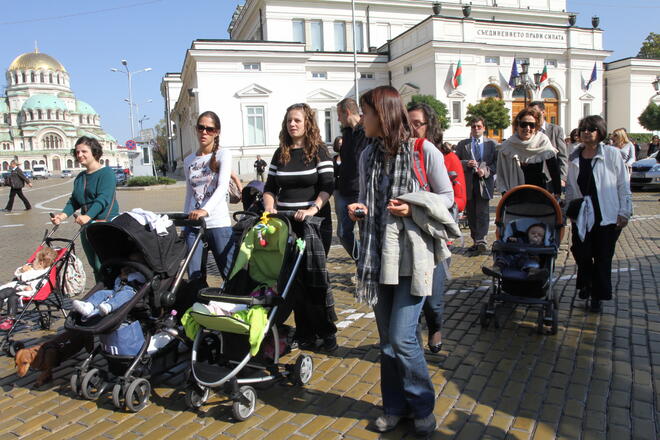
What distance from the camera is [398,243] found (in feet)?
9.50

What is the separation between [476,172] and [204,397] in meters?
5.76

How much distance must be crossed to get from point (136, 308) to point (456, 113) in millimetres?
38205

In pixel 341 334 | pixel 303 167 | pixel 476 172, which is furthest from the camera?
pixel 476 172

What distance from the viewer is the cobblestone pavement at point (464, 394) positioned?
317cm

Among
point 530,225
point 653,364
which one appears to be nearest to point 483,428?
point 653,364

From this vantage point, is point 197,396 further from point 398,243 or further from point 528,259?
point 528,259

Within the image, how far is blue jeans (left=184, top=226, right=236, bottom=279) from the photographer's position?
4492mm

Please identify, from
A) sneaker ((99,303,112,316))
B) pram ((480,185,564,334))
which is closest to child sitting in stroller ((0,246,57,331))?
sneaker ((99,303,112,316))

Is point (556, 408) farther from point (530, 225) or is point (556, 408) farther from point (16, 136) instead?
point (16, 136)

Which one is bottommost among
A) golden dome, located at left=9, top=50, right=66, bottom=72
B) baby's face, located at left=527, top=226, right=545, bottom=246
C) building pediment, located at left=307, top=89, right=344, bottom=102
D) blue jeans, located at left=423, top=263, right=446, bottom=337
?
blue jeans, located at left=423, top=263, right=446, bottom=337

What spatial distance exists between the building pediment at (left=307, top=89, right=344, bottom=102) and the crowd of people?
35.6 metres

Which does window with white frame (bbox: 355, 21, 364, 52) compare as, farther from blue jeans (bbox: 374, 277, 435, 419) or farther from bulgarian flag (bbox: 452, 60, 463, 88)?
blue jeans (bbox: 374, 277, 435, 419)

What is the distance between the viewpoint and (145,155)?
40531 millimetres

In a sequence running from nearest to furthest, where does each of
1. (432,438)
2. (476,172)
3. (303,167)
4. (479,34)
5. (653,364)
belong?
(432,438) → (653,364) → (303,167) → (476,172) → (479,34)
